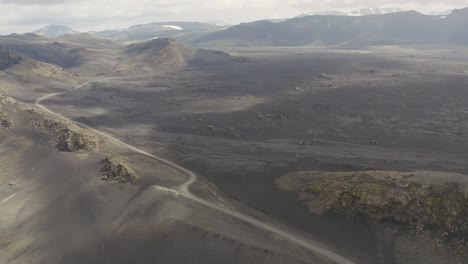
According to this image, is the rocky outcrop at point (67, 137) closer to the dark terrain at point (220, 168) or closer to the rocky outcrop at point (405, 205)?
the dark terrain at point (220, 168)

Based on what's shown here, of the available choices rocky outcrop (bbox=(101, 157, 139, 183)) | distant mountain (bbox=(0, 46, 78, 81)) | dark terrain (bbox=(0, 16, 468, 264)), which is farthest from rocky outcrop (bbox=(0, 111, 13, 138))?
distant mountain (bbox=(0, 46, 78, 81))

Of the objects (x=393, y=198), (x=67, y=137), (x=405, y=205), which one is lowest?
(x=405, y=205)

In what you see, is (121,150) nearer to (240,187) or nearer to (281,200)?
(240,187)

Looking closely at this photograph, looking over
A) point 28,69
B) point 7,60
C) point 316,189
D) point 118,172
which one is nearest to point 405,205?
point 316,189

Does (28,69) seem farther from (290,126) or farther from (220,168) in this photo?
(220,168)

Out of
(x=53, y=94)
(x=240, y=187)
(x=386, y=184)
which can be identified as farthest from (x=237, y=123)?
(x=53, y=94)
